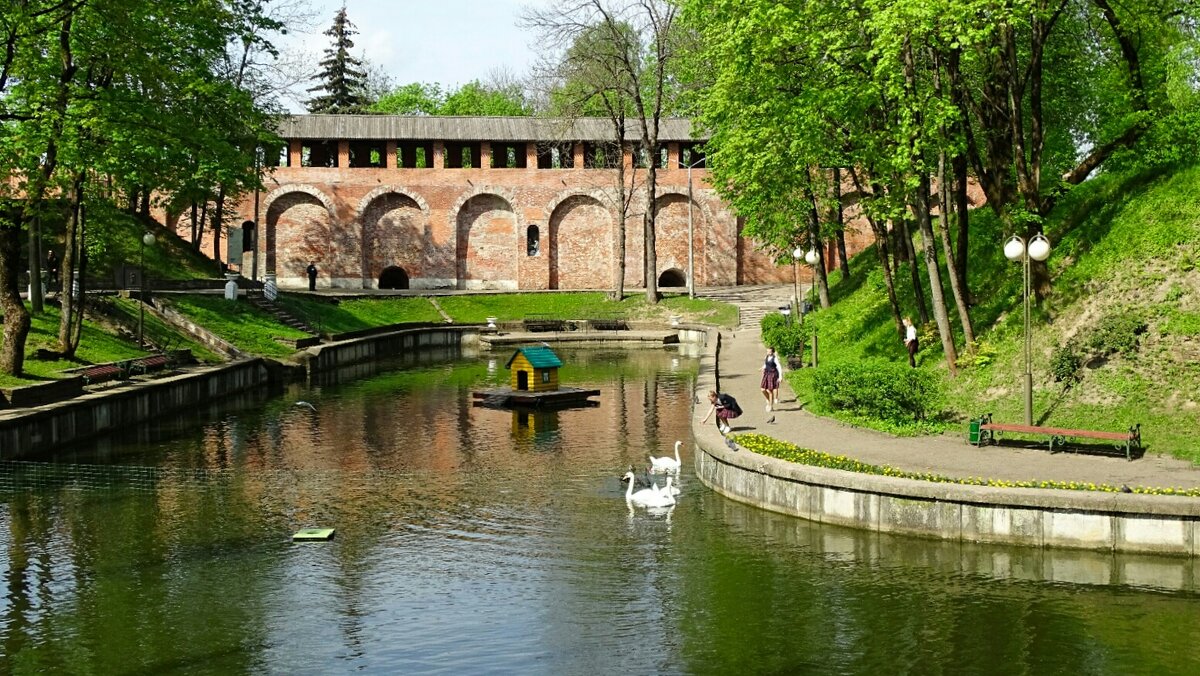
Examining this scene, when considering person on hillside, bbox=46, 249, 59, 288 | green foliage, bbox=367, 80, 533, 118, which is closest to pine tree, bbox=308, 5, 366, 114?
green foliage, bbox=367, 80, 533, 118

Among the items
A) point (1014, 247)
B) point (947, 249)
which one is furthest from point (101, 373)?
point (1014, 247)

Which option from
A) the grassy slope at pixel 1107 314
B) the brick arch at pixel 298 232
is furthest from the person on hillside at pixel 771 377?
the brick arch at pixel 298 232

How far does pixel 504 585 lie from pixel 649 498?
394cm

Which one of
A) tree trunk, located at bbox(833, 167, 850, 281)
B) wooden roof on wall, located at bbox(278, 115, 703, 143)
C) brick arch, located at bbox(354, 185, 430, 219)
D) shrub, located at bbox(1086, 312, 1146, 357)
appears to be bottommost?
shrub, located at bbox(1086, 312, 1146, 357)

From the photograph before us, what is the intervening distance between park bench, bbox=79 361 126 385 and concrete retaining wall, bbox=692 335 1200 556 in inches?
612

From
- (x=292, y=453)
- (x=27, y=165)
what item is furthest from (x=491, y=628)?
(x=27, y=165)

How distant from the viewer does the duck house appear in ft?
89.5

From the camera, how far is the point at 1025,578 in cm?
1271

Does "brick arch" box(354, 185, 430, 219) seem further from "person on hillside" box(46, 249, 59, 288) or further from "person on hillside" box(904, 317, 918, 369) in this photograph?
"person on hillside" box(904, 317, 918, 369)

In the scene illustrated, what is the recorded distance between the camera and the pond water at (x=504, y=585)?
10.7 meters

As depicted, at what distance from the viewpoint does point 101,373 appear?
25.1m

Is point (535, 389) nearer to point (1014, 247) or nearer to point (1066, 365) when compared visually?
point (1066, 365)

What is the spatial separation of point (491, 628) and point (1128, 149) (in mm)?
17980

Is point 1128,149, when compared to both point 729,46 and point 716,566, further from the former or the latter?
point 716,566
